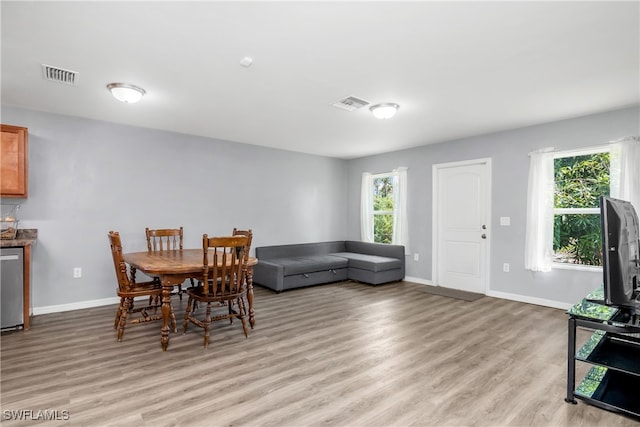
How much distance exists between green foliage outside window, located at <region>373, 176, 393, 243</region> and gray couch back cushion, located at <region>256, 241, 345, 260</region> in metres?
0.80

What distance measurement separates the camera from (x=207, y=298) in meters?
2.91

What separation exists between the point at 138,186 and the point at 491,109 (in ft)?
14.9

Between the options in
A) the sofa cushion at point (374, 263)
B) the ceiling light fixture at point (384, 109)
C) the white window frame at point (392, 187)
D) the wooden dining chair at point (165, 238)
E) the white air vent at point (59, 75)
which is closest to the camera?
the white air vent at point (59, 75)

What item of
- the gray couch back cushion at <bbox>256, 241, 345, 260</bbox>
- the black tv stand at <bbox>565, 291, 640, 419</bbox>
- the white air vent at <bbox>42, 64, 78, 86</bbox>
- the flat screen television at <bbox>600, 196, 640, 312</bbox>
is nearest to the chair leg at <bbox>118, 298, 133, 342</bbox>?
the white air vent at <bbox>42, 64, 78, 86</bbox>

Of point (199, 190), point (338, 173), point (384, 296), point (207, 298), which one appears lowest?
point (384, 296)

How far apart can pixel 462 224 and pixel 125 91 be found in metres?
4.77

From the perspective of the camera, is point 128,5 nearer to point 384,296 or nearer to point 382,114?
point 382,114

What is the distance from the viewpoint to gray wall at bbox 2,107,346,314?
3867 millimetres

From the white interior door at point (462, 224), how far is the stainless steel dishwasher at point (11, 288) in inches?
212

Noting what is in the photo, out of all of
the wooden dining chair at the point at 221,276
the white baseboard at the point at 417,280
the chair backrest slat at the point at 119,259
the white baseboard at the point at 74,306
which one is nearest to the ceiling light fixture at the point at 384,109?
the wooden dining chair at the point at 221,276

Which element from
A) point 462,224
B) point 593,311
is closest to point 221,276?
point 593,311

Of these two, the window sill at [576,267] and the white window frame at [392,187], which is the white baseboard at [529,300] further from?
the white window frame at [392,187]

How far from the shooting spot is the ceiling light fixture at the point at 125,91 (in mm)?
3037

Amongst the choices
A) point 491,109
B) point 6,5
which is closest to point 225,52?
point 6,5
